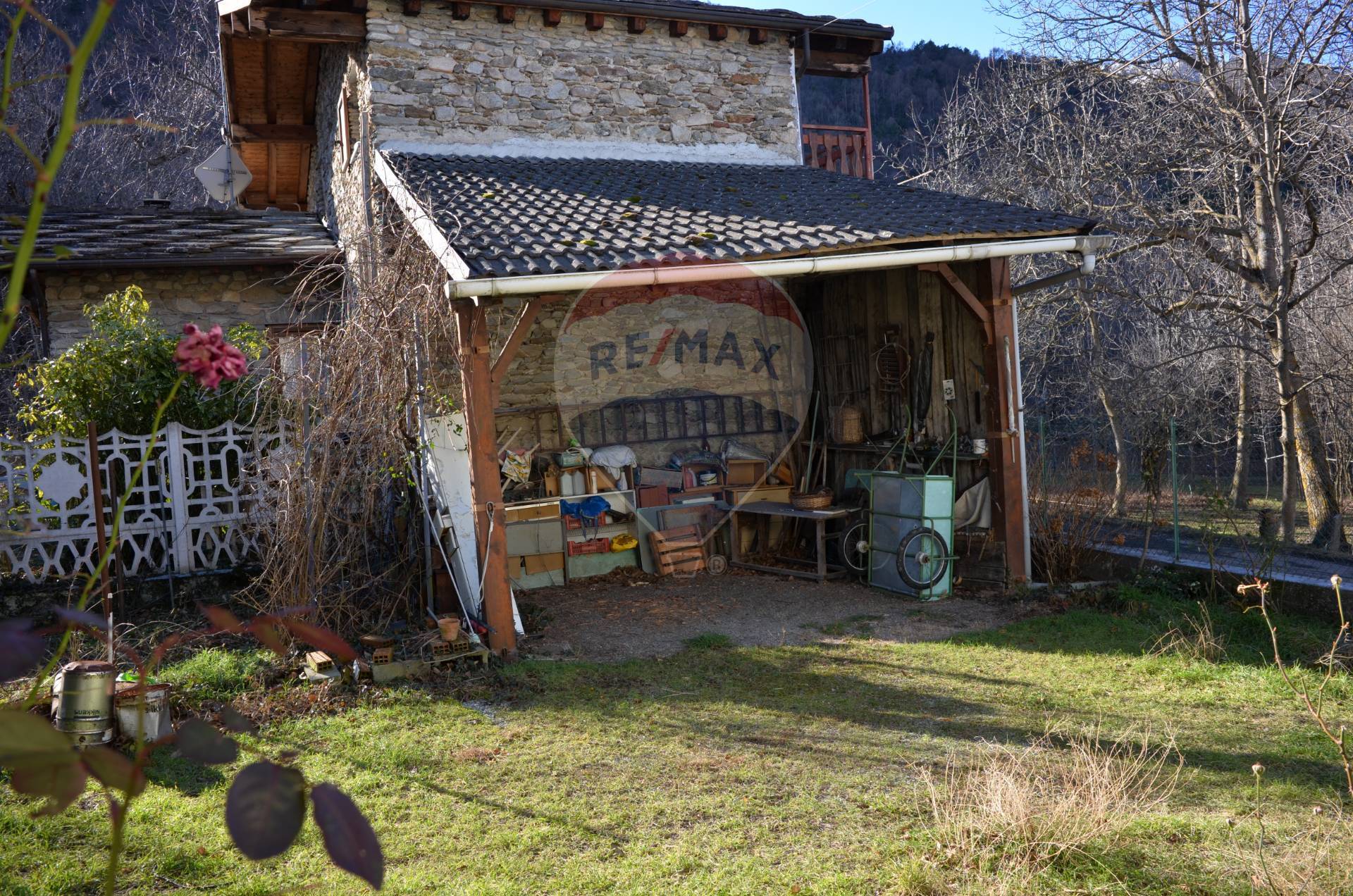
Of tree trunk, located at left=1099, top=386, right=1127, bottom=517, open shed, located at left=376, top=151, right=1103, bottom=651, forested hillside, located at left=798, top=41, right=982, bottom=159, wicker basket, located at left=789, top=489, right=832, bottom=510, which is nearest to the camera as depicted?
open shed, located at left=376, top=151, right=1103, bottom=651

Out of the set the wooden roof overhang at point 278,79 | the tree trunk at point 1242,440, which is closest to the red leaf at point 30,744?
the wooden roof overhang at point 278,79

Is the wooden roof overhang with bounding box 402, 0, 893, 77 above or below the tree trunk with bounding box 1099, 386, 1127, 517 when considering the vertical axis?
above

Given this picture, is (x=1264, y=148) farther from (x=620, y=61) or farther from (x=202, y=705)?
(x=202, y=705)

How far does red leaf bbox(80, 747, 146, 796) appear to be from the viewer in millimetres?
935

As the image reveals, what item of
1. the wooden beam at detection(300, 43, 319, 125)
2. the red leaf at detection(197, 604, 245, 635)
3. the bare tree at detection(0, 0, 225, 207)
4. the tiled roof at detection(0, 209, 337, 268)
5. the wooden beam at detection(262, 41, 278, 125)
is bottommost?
the red leaf at detection(197, 604, 245, 635)

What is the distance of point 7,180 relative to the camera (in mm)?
17344

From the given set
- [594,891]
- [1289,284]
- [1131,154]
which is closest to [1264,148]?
[1289,284]

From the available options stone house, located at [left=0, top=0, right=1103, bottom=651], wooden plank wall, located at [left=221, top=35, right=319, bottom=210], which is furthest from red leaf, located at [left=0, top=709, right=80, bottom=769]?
wooden plank wall, located at [left=221, top=35, right=319, bottom=210]

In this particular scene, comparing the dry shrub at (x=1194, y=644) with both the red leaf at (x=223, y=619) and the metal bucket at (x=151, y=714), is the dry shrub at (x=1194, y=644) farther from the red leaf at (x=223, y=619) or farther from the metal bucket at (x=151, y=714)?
the red leaf at (x=223, y=619)

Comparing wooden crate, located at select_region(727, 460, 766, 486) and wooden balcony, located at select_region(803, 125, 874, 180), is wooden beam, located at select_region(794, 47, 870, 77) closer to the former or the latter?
wooden balcony, located at select_region(803, 125, 874, 180)

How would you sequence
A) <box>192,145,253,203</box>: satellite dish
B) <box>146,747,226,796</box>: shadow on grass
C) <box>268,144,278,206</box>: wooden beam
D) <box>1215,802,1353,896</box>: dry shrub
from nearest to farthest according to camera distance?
<box>1215,802,1353,896</box>: dry shrub
<box>146,747,226,796</box>: shadow on grass
<box>192,145,253,203</box>: satellite dish
<box>268,144,278,206</box>: wooden beam

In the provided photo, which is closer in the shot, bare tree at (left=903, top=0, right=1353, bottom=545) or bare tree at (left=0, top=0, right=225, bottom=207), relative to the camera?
bare tree at (left=903, top=0, right=1353, bottom=545)

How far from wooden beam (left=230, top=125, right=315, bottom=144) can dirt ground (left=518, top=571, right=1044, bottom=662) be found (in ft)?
25.7

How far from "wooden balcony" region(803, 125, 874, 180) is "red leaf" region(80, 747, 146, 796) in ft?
36.9
